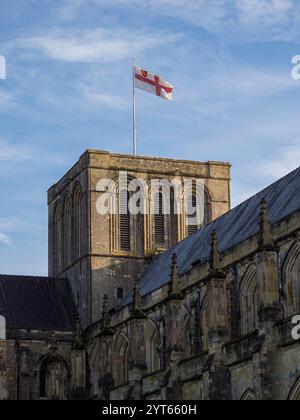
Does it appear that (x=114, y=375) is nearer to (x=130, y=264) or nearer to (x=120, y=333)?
(x=120, y=333)

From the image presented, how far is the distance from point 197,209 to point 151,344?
61.5 ft

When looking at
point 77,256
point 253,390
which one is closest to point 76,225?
point 77,256

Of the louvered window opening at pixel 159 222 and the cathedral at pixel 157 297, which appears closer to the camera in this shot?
the cathedral at pixel 157 297

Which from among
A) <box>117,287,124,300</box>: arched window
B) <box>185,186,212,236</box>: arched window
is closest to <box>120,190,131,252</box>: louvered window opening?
<box>117,287,124,300</box>: arched window

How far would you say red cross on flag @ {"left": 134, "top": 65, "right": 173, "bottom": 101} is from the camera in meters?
91.2

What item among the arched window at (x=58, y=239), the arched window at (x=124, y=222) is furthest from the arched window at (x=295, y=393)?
the arched window at (x=58, y=239)

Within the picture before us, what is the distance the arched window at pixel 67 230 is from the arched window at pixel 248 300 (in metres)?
30.1

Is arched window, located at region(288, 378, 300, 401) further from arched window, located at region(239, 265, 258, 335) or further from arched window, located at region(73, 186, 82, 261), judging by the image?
arched window, located at region(73, 186, 82, 261)

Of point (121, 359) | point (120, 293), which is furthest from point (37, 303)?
point (121, 359)

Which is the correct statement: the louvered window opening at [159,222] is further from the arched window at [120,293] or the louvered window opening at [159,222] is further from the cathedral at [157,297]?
the arched window at [120,293]

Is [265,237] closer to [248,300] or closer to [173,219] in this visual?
[248,300]

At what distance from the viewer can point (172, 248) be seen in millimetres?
86562

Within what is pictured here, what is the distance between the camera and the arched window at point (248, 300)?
6513 cm

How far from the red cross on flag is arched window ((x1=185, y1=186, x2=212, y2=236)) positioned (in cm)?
762
